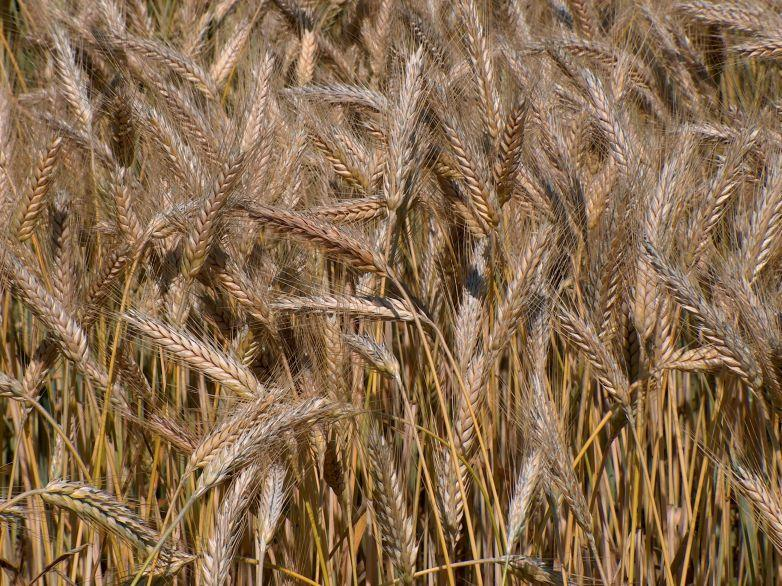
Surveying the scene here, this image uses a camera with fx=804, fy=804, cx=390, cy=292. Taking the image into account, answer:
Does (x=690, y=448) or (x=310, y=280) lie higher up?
(x=310, y=280)

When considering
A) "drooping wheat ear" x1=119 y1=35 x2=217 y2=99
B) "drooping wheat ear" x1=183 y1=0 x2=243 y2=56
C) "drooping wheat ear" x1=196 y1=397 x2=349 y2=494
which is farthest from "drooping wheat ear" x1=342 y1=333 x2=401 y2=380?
"drooping wheat ear" x1=183 y1=0 x2=243 y2=56

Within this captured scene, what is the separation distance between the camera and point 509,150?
1.66 metres

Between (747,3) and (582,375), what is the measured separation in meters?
1.47

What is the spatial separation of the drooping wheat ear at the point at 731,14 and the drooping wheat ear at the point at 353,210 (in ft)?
5.06

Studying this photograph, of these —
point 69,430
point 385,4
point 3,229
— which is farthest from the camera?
point 385,4

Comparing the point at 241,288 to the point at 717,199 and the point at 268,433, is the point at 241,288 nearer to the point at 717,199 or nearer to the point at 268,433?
the point at 268,433

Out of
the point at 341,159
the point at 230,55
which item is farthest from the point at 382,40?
the point at 341,159

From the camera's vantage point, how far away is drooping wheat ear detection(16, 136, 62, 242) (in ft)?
5.83

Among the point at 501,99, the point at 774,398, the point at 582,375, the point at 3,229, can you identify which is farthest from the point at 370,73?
the point at 774,398

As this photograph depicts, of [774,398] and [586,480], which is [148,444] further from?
[774,398]

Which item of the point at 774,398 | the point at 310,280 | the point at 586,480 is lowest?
the point at 586,480

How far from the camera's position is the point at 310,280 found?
192cm

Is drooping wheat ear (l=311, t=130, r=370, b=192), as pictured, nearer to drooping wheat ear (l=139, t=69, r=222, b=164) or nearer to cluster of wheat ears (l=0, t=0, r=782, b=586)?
cluster of wheat ears (l=0, t=0, r=782, b=586)

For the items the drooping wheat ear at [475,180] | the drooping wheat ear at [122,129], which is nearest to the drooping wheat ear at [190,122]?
the drooping wheat ear at [122,129]
